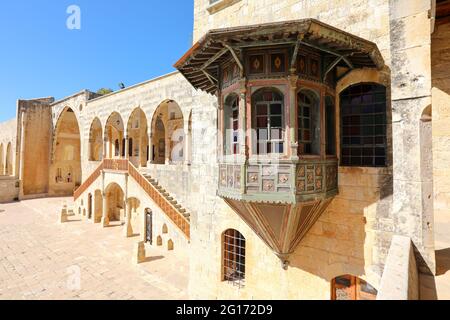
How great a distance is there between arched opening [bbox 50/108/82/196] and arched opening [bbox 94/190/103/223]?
13044mm

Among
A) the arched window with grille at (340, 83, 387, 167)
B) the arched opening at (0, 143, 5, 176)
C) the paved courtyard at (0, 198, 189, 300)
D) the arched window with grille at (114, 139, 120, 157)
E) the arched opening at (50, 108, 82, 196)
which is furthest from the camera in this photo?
the arched opening at (0, 143, 5, 176)


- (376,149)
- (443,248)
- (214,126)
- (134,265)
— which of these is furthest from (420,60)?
(134,265)

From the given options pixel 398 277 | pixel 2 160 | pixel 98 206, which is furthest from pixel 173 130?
pixel 2 160

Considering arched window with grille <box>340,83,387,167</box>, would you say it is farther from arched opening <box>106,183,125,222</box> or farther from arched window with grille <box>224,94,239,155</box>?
arched opening <box>106,183,125,222</box>

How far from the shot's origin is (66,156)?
29125 mm

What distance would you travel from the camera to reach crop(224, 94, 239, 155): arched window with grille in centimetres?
589

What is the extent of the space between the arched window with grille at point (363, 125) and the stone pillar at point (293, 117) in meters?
1.44

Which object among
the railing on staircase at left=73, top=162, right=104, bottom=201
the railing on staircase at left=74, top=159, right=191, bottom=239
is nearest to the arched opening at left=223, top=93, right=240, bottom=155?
the railing on staircase at left=74, top=159, right=191, bottom=239

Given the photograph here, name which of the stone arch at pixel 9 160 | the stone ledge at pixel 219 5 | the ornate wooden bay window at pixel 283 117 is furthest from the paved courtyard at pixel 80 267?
the stone arch at pixel 9 160

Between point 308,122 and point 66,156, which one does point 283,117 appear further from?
point 66,156

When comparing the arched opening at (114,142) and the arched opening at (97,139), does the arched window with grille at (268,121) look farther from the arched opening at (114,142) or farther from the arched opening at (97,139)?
the arched opening at (97,139)

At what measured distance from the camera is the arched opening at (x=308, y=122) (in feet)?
17.2

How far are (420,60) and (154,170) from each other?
13657 millimetres

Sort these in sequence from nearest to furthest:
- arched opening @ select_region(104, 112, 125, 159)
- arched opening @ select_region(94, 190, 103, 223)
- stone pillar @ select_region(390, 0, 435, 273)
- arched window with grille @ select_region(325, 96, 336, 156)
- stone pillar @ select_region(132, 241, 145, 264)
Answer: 1. stone pillar @ select_region(390, 0, 435, 273)
2. arched window with grille @ select_region(325, 96, 336, 156)
3. stone pillar @ select_region(132, 241, 145, 264)
4. arched opening @ select_region(94, 190, 103, 223)
5. arched opening @ select_region(104, 112, 125, 159)
